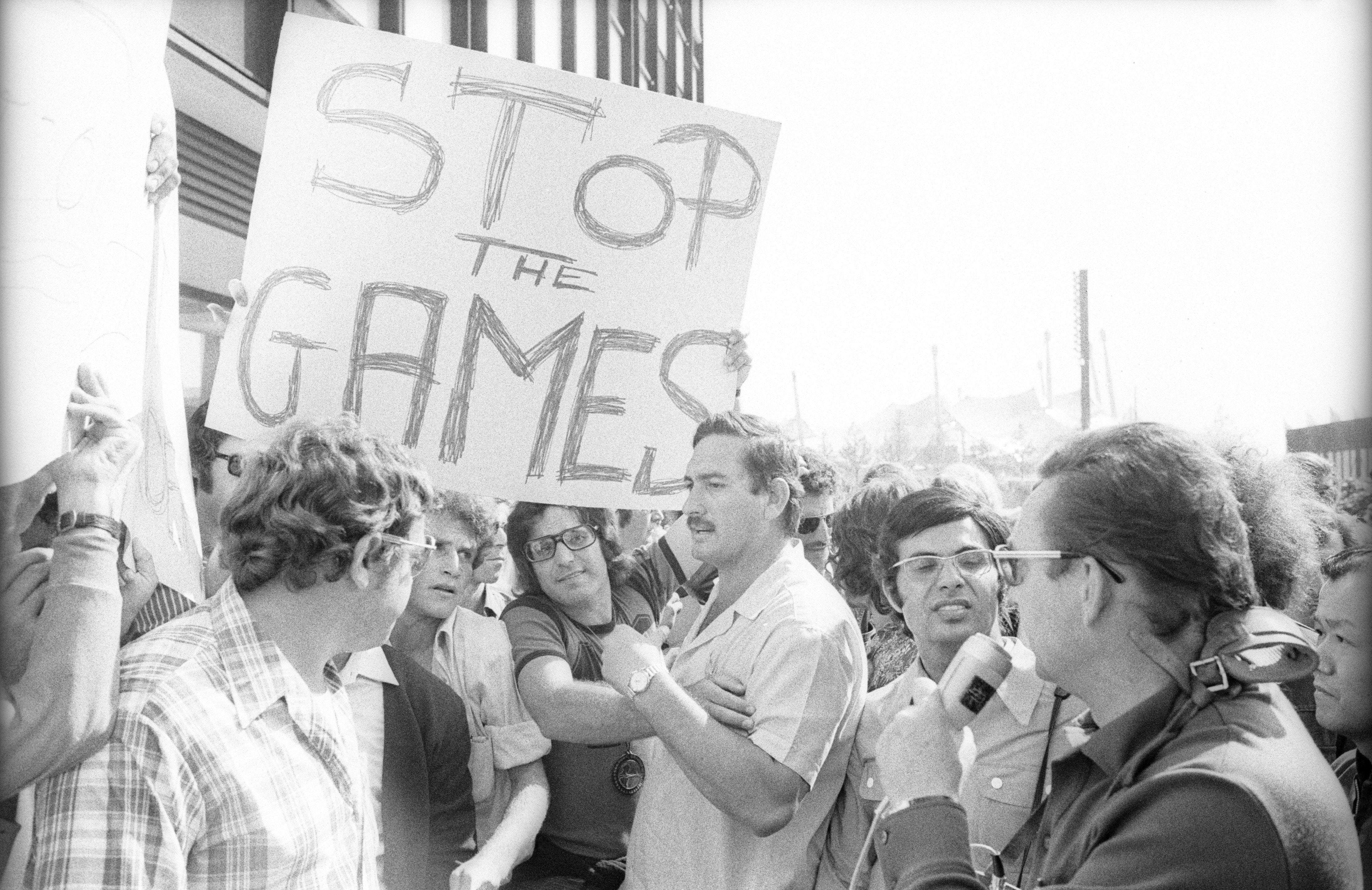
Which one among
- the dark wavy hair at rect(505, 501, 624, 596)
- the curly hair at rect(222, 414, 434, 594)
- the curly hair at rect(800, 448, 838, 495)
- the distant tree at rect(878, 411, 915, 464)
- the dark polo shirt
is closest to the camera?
the dark polo shirt

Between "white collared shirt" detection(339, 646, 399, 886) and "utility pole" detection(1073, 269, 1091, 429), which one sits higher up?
"utility pole" detection(1073, 269, 1091, 429)

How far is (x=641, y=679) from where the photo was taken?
7.70ft

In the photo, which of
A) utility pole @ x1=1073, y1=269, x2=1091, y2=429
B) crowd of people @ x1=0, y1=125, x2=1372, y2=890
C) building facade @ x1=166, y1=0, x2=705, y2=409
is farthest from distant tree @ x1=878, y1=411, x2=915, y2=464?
crowd of people @ x1=0, y1=125, x2=1372, y2=890

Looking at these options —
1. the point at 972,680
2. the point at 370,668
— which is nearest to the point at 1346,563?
the point at 972,680

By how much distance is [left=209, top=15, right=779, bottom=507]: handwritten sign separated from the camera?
235 cm

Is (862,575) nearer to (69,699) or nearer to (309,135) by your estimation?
(309,135)

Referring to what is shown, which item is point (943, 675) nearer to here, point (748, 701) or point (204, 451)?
point (748, 701)

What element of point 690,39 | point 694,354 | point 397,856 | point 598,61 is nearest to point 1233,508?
point 694,354

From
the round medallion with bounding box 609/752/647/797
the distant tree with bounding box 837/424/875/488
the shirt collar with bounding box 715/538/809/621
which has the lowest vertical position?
the round medallion with bounding box 609/752/647/797

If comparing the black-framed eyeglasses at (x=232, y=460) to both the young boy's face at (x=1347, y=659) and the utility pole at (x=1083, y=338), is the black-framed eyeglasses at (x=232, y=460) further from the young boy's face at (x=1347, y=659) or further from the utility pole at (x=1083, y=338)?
the utility pole at (x=1083, y=338)

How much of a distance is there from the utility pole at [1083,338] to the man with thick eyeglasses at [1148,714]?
13.4 metres

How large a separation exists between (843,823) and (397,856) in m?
1.05

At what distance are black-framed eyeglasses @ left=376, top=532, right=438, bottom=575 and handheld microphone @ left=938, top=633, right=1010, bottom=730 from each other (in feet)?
3.19

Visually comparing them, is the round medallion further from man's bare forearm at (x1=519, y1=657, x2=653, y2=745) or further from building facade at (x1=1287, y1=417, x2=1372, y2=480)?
building facade at (x1=1287, y1=417, x2=1372, y2=480)
